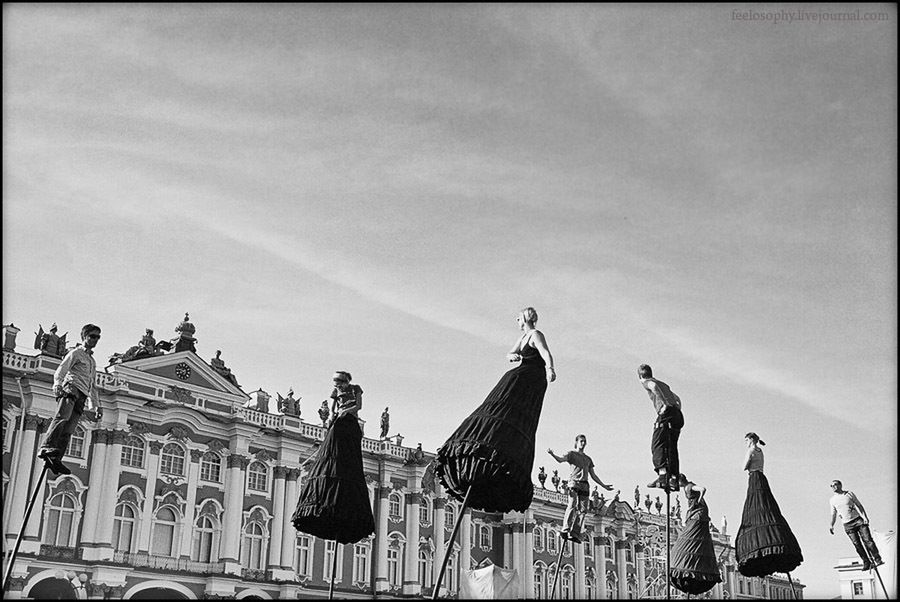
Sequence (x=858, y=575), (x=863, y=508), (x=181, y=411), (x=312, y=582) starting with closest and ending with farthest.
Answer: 1. (x=863, y=508)
2. (x=181, y=411)
3. (x=312, y=582)
4. (x=858, y=575)

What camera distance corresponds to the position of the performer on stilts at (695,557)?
53.4ft

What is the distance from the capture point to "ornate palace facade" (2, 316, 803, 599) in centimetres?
3694

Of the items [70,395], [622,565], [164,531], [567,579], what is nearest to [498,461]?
[70,395]

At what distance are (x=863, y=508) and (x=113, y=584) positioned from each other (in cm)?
3083

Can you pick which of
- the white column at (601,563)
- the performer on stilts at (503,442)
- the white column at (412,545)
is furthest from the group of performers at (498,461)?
the white column at (601,563)

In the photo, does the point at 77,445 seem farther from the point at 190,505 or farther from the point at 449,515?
the point at 449,515

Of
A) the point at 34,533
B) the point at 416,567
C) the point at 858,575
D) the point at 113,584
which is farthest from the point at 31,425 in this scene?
the point at 858,575

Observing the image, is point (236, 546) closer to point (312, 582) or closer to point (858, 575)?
point (312, 582)

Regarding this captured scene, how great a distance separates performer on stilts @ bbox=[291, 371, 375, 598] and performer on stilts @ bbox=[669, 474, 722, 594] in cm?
664

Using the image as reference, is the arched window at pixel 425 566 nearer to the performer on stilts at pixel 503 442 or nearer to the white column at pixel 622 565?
the white column at pixel 622 565

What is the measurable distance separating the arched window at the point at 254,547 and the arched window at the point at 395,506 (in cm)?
807

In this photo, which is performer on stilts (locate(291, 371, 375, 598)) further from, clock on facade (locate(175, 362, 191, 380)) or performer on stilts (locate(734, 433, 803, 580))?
clock on facade (locate(175, 362, 191, 380))

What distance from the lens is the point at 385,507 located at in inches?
1912

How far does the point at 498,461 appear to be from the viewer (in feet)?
33.4
